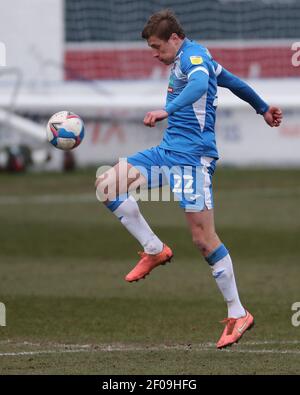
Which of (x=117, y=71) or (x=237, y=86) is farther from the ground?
(x=237, y=86)

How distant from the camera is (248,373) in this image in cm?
763

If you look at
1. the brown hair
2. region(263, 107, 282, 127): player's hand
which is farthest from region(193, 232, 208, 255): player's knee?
the brown hair

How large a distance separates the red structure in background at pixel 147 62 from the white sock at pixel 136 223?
595 inches

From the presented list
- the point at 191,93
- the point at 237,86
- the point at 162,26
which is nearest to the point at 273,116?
the point at 237,86

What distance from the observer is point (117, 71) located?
2514cm

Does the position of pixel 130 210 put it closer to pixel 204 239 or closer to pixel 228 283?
pixel 204 239

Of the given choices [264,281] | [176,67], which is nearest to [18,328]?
[176,67]

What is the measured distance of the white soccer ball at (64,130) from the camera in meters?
8.86

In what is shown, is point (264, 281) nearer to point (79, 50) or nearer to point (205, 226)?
point (205, 226)

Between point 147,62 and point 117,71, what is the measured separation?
747 mm

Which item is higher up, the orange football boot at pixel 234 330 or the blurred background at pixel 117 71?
the blurred background at pixel 117 71

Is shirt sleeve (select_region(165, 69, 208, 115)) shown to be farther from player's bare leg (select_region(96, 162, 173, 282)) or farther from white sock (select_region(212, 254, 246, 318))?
white sock (select_region(212, 254, 246, 318))

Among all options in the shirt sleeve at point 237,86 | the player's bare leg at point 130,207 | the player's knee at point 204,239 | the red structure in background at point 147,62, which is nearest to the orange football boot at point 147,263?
the player's bare leg at point 130,207

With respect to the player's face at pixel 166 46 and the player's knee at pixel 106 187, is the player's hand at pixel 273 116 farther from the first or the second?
the player's knee at pixel 106 187
